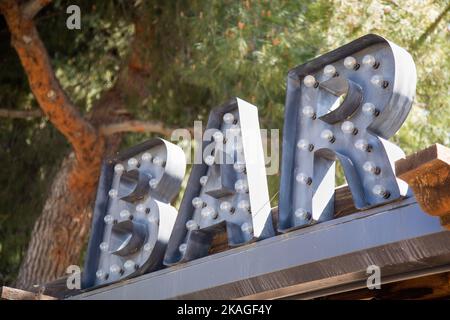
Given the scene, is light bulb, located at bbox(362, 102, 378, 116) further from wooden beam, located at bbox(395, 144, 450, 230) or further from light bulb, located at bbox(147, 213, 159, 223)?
light bulb, located at bbox(147, 213, 159, 223)

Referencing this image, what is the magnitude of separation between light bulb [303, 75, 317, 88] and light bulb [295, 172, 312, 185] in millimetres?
359

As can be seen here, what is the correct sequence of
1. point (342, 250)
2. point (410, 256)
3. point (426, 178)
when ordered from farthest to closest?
point (342, 250)
point (410, 256)
point (426, 178)

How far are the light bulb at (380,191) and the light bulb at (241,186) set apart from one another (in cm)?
64

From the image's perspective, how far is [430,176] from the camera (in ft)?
7.60

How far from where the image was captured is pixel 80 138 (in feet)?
24.2

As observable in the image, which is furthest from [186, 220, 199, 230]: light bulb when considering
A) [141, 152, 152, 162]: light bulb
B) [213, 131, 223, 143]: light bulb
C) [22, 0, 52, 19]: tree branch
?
[22, 0, 52, 19]: tree branch

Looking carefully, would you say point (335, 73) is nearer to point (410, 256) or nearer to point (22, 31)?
point (410, 256)

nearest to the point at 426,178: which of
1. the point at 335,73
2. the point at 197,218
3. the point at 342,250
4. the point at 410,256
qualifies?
the point at 410,256

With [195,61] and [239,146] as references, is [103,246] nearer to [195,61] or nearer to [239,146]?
[239,146]

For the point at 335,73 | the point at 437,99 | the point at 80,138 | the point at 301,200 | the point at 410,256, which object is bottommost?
the point at 410,256

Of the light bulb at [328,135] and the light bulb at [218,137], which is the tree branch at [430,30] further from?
the light bulb at [328,135]

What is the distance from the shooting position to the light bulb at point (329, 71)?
10.6ft

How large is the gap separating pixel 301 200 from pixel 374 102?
440 mm

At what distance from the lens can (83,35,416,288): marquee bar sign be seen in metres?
3.03
